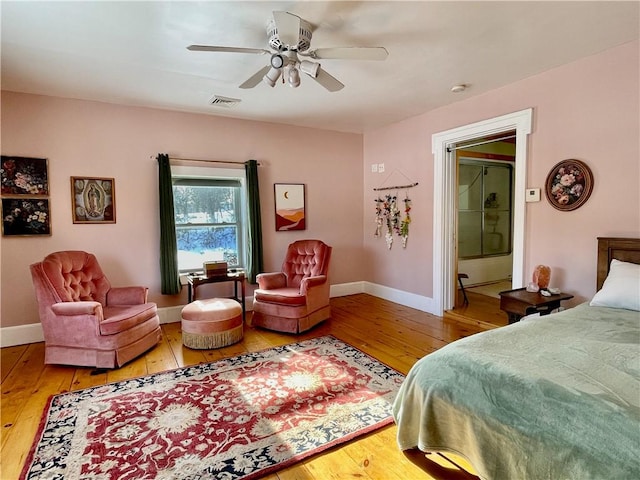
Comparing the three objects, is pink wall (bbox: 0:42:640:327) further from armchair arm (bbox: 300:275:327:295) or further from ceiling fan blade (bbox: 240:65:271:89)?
ceiling fan blade (bbox: 240:65:271:89)

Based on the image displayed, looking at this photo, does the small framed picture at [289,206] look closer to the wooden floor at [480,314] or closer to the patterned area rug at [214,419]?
the patterned area rug at [214,419]

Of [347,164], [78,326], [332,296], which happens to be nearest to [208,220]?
[78,326]

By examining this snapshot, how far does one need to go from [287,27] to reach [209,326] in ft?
8.68

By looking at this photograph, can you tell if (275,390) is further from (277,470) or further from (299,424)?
(277,470)

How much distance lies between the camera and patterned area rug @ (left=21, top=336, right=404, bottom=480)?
1.81 metres

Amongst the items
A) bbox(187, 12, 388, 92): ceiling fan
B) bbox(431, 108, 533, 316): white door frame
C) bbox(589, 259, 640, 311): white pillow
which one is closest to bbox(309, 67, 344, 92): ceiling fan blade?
bbox(187, 12, 388, 92): ceiling fan

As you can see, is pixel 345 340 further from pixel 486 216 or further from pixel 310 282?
pixel 486 216

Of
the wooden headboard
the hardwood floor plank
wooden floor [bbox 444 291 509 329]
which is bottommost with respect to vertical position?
the hardwood floor plank

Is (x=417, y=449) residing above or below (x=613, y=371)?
below

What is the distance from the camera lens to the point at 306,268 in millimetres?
4367

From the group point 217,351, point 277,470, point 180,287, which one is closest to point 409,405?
point 277,470

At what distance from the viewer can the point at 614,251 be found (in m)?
2.68

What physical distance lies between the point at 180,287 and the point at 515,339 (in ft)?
12.0

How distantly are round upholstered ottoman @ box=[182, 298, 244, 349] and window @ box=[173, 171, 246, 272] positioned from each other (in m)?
1.17
